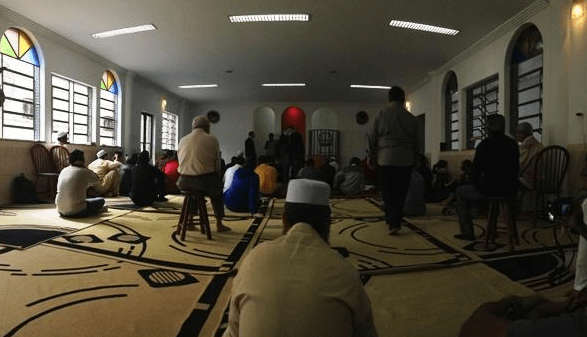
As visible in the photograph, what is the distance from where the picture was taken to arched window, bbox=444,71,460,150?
29.6ft

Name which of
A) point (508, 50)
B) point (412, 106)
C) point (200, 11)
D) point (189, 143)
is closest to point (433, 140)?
point (412, 106)

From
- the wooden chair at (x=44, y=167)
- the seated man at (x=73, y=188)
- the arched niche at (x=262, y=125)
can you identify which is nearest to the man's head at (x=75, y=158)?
the seated man at (x=73, y=188)

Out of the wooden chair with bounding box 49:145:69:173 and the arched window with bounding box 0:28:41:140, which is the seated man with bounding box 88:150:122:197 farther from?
the arched window with bounding box 0:28:41:140

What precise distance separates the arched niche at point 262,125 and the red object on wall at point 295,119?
118cm

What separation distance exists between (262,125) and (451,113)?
8.49 meters

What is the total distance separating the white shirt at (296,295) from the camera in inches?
33.8

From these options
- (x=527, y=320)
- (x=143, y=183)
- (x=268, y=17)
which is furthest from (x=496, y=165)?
(x=143, y=183)

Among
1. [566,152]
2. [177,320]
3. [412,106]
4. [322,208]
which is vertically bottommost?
[177,320]

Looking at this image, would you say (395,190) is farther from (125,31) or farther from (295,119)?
(295,119)

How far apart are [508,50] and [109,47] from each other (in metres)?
7.71

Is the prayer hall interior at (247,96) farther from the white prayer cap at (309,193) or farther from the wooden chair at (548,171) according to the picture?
the white prayer cap at (309,193)

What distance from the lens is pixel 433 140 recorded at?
32.9ft

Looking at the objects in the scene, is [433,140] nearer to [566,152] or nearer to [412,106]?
[412,106]

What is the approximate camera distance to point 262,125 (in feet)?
52.5
